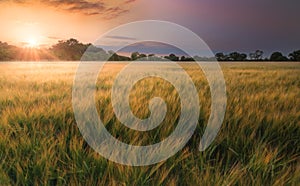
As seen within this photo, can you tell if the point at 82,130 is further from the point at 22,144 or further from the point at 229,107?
the point at 229,107

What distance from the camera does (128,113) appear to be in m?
2.24

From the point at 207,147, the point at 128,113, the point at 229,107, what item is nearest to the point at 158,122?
the point at 128,113

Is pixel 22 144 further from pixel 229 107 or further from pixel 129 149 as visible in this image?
pixel 229 107

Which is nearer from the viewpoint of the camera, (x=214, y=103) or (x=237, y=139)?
(x=237, y=139)

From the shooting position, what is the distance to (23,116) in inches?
86.9

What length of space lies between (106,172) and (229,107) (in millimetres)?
1656


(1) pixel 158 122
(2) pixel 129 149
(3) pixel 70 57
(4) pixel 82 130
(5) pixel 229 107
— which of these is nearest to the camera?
(2) pixel 129 149

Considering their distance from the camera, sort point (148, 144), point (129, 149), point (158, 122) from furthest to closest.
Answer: point (158, 122), point (148, 144), point (129, 149)

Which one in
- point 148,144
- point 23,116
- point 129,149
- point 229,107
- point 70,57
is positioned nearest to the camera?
point 129,149

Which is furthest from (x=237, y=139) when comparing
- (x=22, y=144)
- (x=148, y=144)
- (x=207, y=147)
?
(x=22, y=144)

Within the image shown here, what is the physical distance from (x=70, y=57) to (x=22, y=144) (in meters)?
43.2

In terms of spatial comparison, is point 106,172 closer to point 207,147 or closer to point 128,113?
point 207,147

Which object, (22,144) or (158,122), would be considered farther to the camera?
(158,122)

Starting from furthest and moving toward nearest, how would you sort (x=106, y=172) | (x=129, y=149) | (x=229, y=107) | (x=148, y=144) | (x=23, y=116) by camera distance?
(x=229, y=107) < (x=23, y=116) < (x=148, y=144) < (x=129, y=149) < (x=106, y=172)
